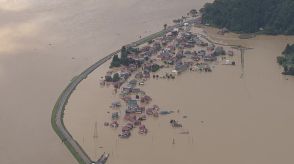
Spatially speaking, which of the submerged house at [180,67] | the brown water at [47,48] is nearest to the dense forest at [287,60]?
the submerged house at [180,67]

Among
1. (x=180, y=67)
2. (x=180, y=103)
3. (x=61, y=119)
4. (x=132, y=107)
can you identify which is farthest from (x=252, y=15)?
(x=61, y=119)

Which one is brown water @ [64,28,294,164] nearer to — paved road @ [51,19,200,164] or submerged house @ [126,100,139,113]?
paved road @ [51,19,200,164]

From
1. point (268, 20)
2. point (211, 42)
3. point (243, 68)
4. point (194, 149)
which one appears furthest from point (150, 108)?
point (268, 20)

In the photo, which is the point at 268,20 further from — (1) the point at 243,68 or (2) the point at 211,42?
(1) the point at 243,68

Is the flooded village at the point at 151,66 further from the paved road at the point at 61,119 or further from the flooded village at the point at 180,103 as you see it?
the paved road at the point at 61,119

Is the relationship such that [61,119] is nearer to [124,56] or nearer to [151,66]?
[151,66]
